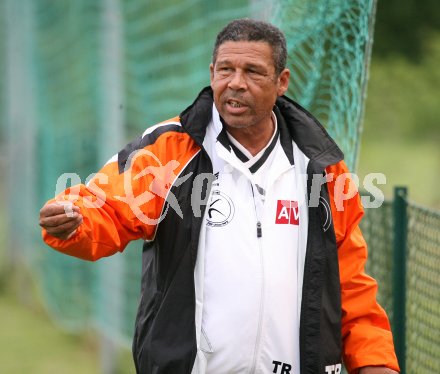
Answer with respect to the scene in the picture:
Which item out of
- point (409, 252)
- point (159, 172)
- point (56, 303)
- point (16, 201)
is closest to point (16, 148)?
point (16, 201)

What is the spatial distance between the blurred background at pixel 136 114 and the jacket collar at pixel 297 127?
Answer: 68cm

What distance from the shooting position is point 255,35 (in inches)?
155

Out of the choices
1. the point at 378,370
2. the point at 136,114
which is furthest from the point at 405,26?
the point at 378,370

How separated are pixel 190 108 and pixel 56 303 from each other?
23.8 ft

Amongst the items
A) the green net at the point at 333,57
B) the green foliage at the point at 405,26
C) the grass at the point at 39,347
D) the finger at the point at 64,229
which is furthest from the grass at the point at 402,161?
the finger at the point at 64,229

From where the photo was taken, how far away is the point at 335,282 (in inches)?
152

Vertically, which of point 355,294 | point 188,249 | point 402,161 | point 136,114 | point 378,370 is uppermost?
point 402,161

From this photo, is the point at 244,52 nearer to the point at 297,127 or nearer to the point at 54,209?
the point at 297,127

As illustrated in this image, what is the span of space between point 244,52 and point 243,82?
12 centimetres

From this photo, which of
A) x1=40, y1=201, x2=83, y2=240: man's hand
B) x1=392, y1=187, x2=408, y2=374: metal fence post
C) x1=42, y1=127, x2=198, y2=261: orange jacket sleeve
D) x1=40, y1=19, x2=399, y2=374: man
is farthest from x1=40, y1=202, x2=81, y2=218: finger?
x1=392, y1=187, x2=408, y2=374: metal fence post

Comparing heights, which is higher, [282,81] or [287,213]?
[282,81]

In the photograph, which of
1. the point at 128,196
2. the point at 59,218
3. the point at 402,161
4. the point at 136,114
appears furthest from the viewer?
the point at 402,161

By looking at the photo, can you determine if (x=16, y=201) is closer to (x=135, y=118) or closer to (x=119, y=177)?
(x=135, y=118)

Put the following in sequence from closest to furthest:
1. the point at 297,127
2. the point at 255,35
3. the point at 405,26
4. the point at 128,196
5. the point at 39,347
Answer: the point at 128,196
the point at 255,35
the point at 297,127
the point at 39,347
the point at 405,26
